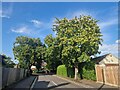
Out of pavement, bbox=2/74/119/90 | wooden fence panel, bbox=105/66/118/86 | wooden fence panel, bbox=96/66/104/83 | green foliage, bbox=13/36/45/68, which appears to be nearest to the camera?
pavement, bbox=2/74/119/90

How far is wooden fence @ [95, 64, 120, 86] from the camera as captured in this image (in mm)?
19609

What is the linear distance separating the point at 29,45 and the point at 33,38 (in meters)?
4.55

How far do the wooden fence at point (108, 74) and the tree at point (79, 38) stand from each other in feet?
19.4

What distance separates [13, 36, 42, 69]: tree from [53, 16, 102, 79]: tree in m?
38.2

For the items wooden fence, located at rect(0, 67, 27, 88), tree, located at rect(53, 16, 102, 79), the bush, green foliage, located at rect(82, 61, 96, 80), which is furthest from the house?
wooden fence, located at rect(0, 67, 27, 88)

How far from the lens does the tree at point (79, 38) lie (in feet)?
102

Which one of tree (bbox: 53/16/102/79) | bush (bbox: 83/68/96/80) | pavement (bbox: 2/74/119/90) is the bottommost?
pavement (bbox: 2/74/119/90)

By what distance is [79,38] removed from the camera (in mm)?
31188

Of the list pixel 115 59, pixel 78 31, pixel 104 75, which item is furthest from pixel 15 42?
pixel 104 75

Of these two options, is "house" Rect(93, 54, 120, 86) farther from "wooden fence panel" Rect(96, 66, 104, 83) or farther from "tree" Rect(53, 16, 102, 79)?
"tree" Rect(53, 16, 102, 79)

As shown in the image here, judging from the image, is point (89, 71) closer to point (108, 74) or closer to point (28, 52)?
point (108, 74)

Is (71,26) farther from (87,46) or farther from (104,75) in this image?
(104,75)

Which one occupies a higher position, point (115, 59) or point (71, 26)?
point (71, 26)

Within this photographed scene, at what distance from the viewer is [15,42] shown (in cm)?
7775
